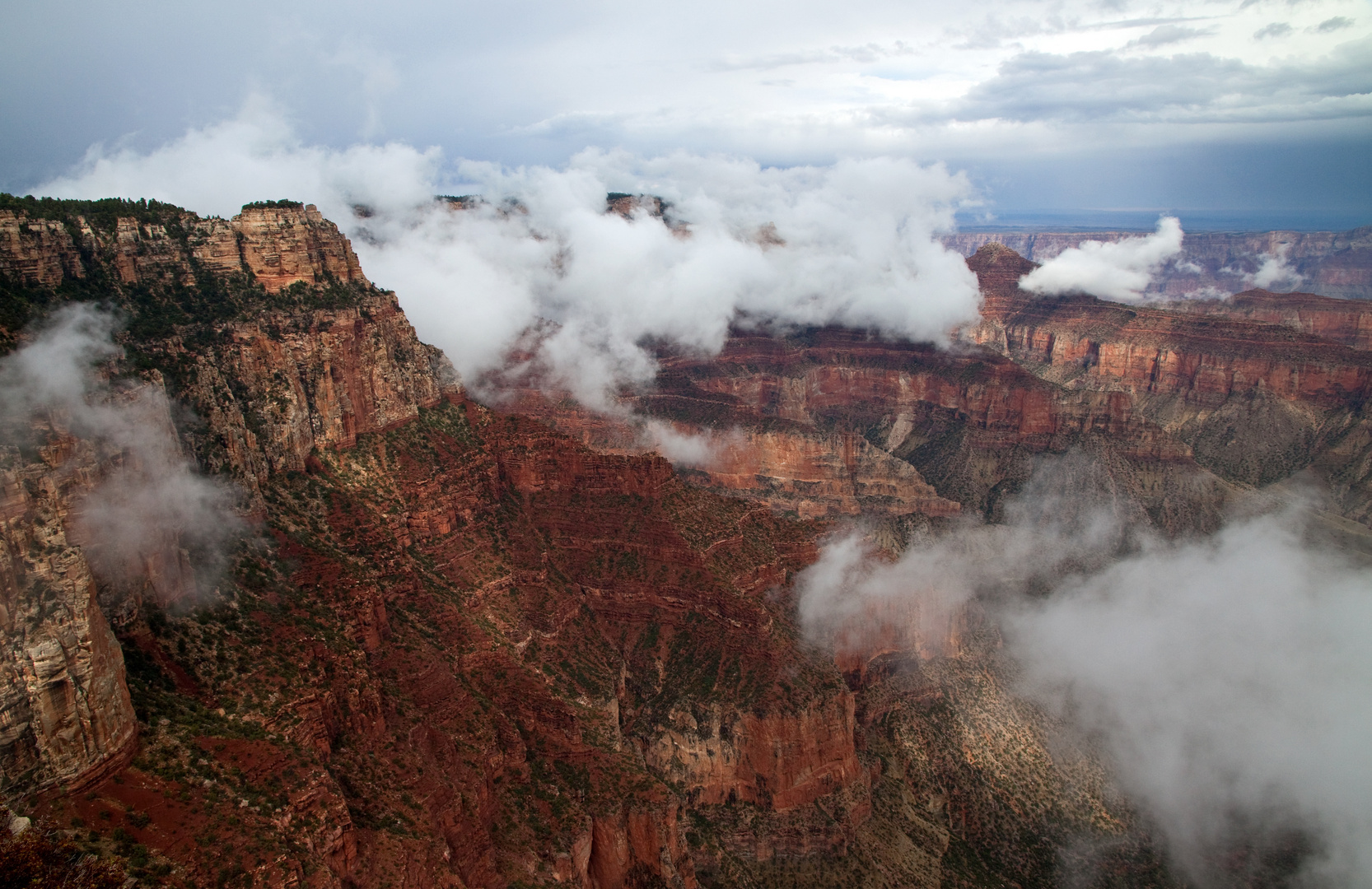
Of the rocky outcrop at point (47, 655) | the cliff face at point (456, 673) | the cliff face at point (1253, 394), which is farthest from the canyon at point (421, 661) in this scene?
the cliff face at point (1253, 394)

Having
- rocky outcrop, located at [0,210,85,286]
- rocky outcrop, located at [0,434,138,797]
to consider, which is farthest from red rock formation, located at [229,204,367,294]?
rocky outcrop, located at [0,434,138,797]

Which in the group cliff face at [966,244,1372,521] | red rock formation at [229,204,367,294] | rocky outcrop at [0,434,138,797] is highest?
red rock formation at [229,204,367,294]

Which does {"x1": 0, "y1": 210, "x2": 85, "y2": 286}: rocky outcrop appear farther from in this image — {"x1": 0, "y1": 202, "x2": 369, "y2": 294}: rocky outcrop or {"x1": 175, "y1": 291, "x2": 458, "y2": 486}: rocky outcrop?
{"x1": 175, "y1": 291, "x2": 458, "y2": 486}: rocky outcrop

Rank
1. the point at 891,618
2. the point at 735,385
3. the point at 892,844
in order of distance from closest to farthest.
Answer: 1. the point at 892,844
2. the point at 891,618
3. the point at 735,385

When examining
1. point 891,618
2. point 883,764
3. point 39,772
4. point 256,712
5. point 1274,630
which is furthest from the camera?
point 1274,630

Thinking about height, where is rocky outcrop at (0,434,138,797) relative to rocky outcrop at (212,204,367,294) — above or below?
below

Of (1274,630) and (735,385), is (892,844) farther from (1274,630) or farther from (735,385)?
(735,385)

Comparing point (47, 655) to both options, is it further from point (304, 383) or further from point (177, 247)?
point (177, 247)

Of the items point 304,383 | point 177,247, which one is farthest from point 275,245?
point 304,383

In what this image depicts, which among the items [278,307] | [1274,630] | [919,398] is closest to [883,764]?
[1274,630]
